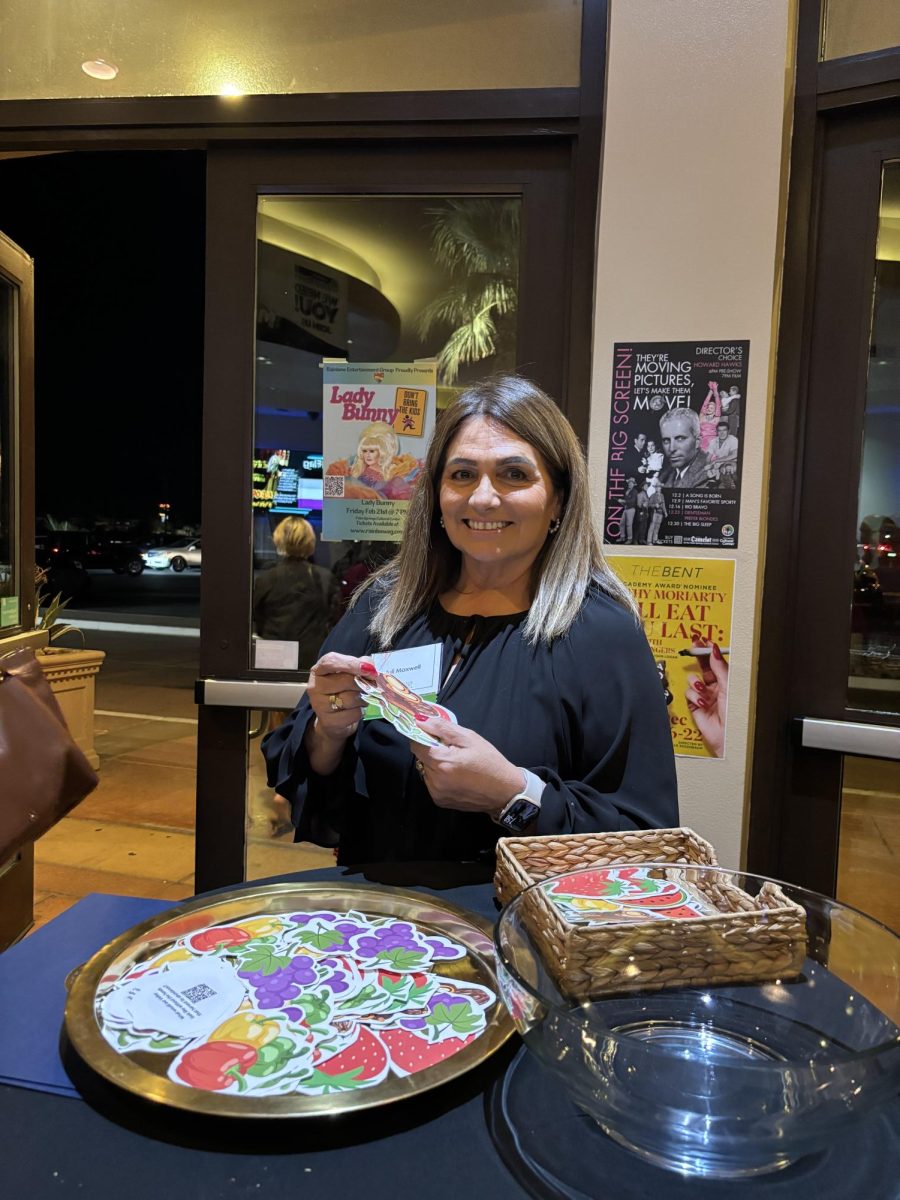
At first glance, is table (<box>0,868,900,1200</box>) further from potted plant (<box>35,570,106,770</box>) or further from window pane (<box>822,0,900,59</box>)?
potted plant (<box>35,570,106,770</box>)

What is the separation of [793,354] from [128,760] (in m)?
4.91

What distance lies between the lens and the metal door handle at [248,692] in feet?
9.30

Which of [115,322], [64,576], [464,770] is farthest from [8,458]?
[115,322]

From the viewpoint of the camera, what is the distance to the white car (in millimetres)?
34062

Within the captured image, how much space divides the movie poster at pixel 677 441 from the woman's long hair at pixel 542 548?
0.82 metres

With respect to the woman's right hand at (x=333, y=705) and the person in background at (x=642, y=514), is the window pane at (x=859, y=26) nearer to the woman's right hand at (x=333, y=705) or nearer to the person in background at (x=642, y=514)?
the person in background at (x=642, y=514)

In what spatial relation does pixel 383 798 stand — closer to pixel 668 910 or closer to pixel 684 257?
pixel 668 910

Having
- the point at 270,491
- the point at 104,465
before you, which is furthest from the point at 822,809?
the point at 104,465

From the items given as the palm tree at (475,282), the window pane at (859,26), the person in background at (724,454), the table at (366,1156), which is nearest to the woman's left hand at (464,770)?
the table at (366,1156)

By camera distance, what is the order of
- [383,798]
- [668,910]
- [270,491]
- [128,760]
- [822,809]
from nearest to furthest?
[668,910] < [383,798] < [822,809] < [270,491] < [128,760]

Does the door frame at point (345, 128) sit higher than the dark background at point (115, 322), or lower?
lower

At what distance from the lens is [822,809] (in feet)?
8.48

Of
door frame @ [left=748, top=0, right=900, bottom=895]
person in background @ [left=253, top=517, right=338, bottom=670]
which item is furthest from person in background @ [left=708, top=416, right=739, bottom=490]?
person in background @ [left=253, top=517, right=338, bottom=670]

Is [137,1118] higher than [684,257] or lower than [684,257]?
lower
